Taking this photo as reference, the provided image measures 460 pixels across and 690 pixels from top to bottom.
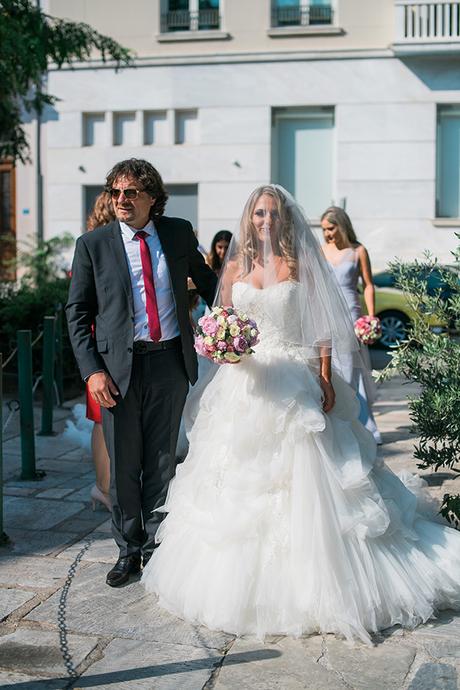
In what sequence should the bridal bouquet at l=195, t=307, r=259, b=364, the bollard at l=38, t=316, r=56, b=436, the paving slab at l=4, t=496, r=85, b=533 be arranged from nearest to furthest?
the bridal bouquet at l=195, t=307, r=259, b=364 → the paving slab at l=4, t=496, r=85, b=533 → the bollard at l=38, t=316, r=56, b=436

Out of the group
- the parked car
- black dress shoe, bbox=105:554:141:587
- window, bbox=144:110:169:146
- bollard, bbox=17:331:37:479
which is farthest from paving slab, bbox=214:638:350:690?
window, bbox=144:110:169:146

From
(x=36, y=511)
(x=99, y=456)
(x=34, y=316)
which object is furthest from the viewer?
(x=34, y=316)

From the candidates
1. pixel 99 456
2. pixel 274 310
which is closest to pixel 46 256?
pixel 99 456

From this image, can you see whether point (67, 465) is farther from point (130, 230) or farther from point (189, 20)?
point (189, 20)

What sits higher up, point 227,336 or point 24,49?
point 24,49

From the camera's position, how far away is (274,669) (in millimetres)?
3484

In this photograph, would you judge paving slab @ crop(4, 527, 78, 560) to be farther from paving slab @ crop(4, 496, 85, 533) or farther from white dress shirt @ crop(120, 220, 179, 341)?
white dress shirt @ crop(120, 220, 179, 341)

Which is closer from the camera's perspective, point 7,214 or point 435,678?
point 435,678

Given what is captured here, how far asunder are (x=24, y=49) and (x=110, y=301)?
280 inches

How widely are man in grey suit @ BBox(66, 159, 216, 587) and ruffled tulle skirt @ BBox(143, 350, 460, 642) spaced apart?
0.23 m

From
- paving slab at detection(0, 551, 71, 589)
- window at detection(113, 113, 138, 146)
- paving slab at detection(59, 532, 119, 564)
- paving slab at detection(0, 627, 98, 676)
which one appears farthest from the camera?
window at detection(113, 113, 138, 146)

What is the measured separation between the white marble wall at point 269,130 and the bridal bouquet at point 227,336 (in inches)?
681

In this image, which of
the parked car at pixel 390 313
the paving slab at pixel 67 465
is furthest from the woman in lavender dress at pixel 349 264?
the parked car at pixel 390 313

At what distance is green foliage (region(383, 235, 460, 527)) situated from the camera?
4543mm
